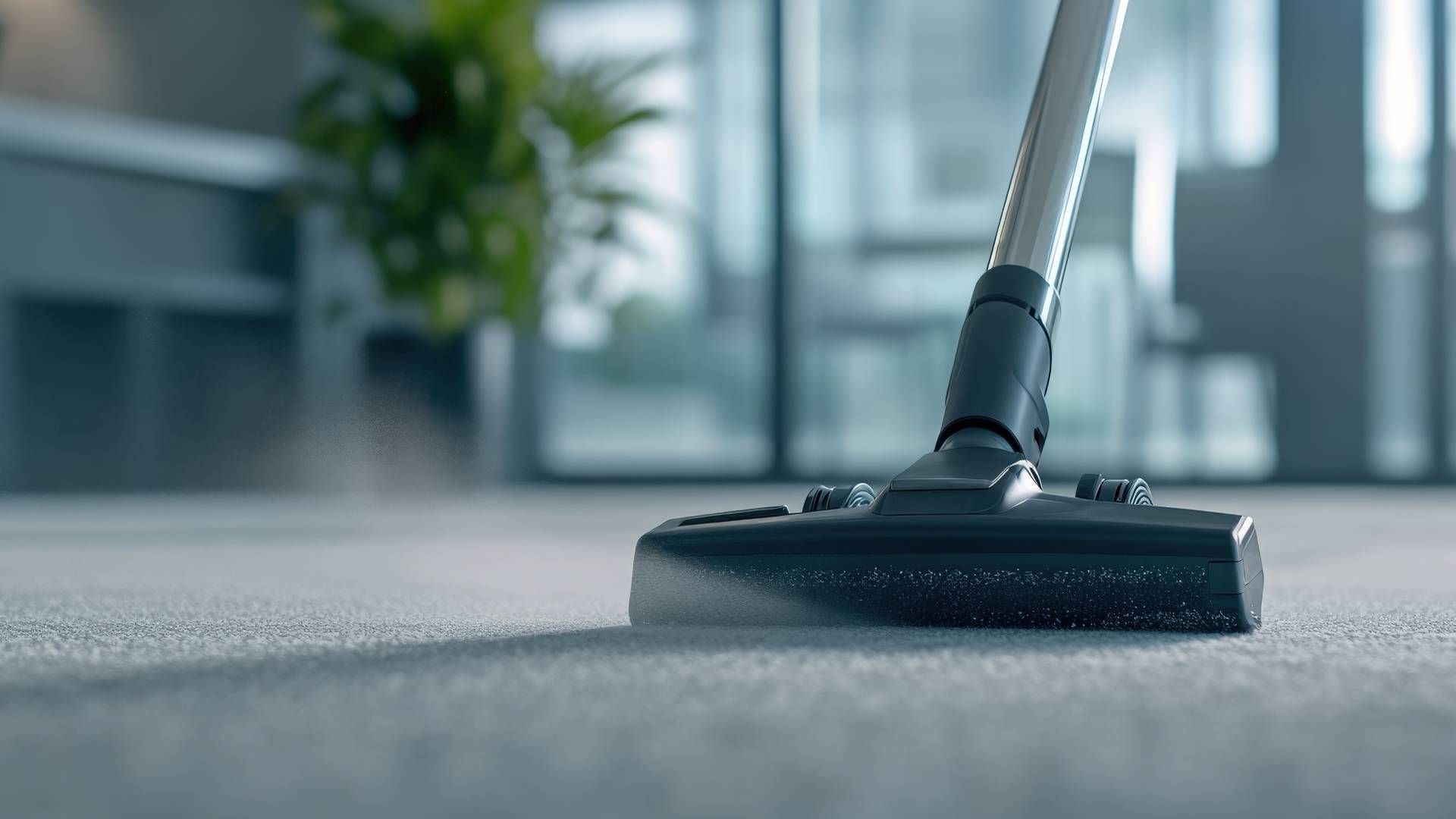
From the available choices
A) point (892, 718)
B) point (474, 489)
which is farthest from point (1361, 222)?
point (892, 718)

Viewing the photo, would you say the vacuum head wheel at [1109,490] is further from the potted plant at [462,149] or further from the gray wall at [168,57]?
the gray wall at [168,57]

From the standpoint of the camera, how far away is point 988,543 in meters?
0.60

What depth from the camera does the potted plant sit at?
9.44 feet

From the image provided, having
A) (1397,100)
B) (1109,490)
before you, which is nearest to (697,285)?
(1397,100)

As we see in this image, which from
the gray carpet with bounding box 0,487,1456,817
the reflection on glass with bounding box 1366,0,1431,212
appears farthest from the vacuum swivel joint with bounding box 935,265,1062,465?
the reflection on glass with bounding box 1366,0,1431,212

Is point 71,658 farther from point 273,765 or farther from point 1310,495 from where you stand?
point 1310,495

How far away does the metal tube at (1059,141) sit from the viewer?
2.43 ft

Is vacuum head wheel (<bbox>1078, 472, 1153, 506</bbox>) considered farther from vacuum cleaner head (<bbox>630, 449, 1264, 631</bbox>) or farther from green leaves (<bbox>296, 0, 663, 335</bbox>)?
green leaves (<bbox>296, 0, 663, 335</bbox>)

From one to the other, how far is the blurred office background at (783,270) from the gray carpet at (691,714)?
7.18 ft

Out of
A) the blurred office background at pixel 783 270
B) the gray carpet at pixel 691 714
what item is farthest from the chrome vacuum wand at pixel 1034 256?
the blurred office background at pixel 783 270

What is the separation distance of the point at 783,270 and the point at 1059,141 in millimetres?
2730

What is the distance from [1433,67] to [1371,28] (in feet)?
0.51

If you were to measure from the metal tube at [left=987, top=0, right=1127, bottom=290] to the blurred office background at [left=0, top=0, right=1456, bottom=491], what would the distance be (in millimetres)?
2379

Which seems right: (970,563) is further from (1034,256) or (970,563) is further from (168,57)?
(168,57)
